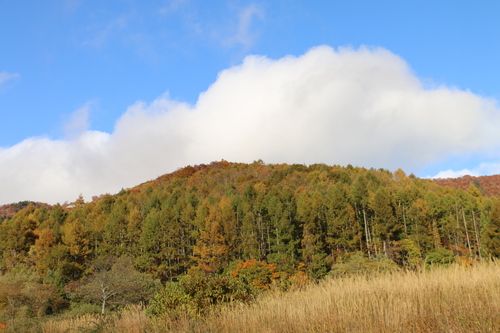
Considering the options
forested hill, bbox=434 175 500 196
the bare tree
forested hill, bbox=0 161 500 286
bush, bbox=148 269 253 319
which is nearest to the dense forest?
forested hill, bbox=0 161 500 286

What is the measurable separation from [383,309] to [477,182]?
152 m

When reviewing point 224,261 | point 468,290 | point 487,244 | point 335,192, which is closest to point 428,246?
point 487,244

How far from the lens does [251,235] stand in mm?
54562

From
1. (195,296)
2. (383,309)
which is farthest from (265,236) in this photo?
(383,309)

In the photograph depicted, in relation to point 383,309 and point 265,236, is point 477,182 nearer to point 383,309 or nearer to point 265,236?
point 265,236

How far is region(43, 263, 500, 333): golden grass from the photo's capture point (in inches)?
222

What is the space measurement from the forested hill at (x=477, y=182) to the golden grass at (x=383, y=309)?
139 m

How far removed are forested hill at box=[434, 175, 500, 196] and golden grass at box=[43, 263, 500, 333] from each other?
456 ft

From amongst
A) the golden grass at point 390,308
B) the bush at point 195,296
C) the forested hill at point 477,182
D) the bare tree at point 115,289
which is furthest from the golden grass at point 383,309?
the forested hill at point 477,182

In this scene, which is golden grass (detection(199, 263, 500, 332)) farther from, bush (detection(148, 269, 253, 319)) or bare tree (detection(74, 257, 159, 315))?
bare tree (detection(74, 257, 159, 315))

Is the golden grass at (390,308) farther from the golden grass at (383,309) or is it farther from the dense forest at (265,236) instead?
the dense forest at (265,236)

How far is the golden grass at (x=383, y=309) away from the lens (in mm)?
5633

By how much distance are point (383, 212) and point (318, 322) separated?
184 ft

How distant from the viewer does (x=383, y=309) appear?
6.52 m
